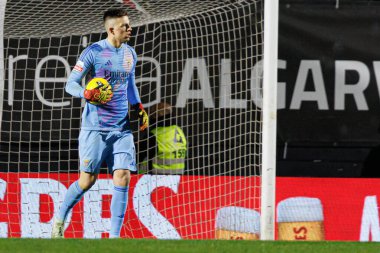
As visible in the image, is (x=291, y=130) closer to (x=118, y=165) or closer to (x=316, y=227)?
(x=316, y=227)

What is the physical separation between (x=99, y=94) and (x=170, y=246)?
1588 mm

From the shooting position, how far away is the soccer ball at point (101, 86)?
310 inches

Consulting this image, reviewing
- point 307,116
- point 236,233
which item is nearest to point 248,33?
point 307,116

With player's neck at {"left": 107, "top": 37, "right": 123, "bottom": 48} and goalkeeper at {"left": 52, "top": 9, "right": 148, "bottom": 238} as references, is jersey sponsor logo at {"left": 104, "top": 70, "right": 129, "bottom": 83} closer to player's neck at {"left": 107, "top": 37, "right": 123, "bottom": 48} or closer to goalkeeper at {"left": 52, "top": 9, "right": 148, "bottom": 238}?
goalkeeper at {"left": 52, "top": 9, "right": 148, "bottom": 238}

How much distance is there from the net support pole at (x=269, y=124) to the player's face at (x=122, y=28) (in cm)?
102

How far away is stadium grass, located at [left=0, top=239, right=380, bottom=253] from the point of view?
6492 mm

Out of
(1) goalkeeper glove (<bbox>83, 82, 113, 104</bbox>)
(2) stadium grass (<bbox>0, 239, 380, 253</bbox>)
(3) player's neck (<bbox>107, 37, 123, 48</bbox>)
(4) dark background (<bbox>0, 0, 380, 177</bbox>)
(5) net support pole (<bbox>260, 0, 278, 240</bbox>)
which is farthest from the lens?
(4) dark background (<bbox>0, 0, 380, 177</bbox>)

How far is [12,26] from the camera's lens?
31.8 feet

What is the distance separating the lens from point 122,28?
812 centimetres

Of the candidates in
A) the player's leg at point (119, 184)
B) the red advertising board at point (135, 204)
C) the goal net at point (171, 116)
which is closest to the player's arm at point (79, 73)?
the player's leg at point (119, 184)

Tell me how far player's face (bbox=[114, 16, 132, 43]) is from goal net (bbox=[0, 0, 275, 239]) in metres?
1.41

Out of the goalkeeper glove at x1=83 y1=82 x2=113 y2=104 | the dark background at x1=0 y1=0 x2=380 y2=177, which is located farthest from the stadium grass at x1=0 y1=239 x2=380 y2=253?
the dark background at x1=0 y1=0 x2=380 y2=177

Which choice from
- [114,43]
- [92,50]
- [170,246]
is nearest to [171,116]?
[114,43]

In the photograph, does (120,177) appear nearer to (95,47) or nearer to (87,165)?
(87,165)
